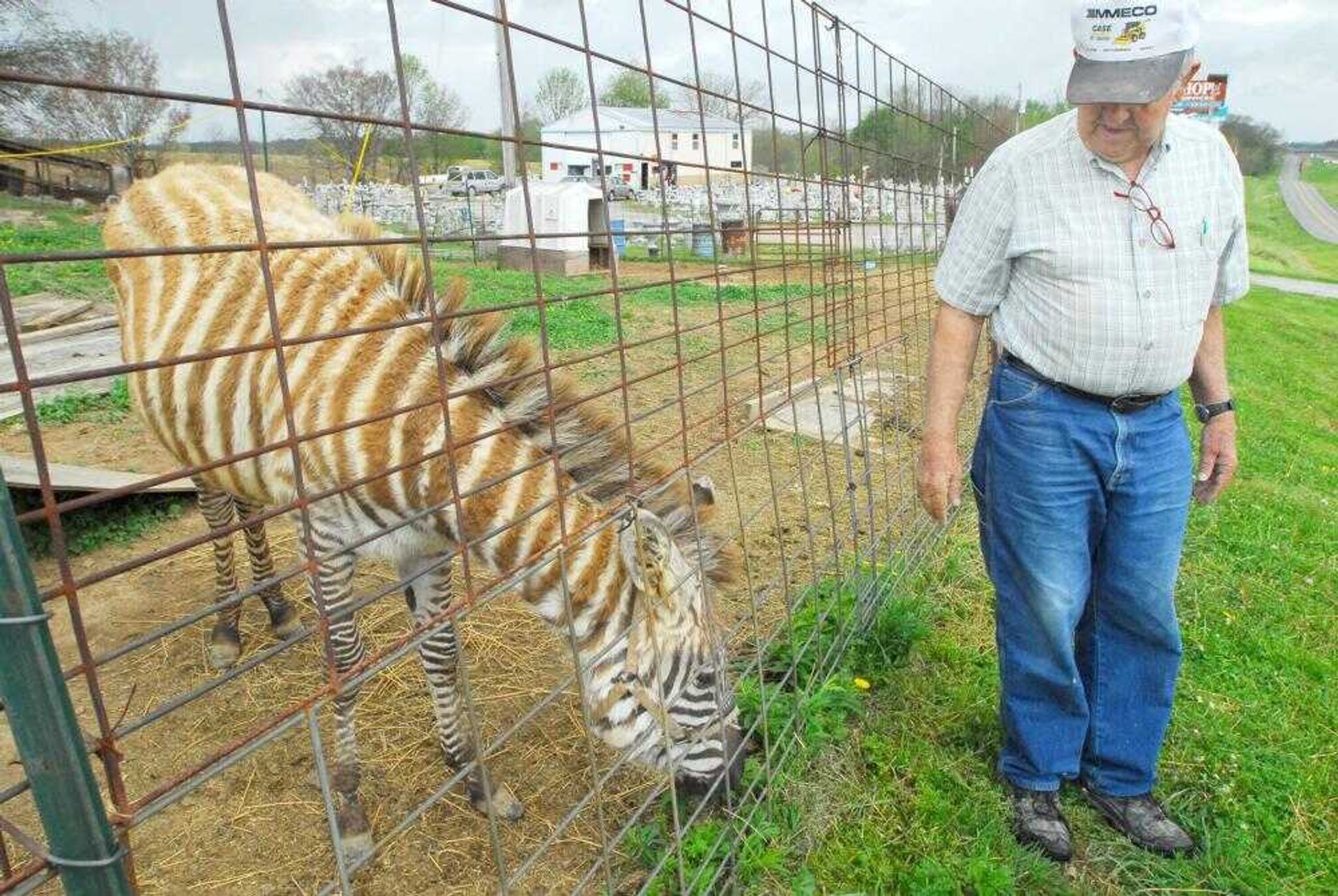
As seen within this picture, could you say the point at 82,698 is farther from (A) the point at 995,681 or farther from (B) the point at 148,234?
(A) the point at 995,681

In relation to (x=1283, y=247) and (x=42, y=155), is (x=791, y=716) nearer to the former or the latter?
(x=42, y=155)

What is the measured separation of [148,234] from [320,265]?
1181 millimetres

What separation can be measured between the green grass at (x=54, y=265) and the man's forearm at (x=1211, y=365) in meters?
9.91

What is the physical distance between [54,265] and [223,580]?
31.8 ft

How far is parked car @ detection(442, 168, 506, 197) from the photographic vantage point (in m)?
16.5

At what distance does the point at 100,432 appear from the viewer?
6539 millimetres

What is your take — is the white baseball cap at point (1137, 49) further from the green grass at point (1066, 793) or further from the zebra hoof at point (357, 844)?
the zebra hoof at point (357, 844)

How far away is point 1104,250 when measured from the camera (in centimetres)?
248

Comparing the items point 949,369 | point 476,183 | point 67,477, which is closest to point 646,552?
point 949,369

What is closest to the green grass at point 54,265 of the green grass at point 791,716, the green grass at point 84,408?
the green grass at point 84,408

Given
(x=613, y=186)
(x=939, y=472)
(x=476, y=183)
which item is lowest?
(x=939, y=472)

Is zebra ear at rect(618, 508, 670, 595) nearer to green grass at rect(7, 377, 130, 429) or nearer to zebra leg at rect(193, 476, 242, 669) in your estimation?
zebra leg at rect(193, 476, 242, 669)

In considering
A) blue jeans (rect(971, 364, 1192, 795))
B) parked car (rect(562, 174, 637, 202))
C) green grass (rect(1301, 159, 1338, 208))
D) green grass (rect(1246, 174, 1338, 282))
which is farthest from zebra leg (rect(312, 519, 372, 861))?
green grass (rect(1301, 159, 1338, 208))

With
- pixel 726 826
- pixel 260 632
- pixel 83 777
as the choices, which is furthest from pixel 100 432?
pixel 83 777
